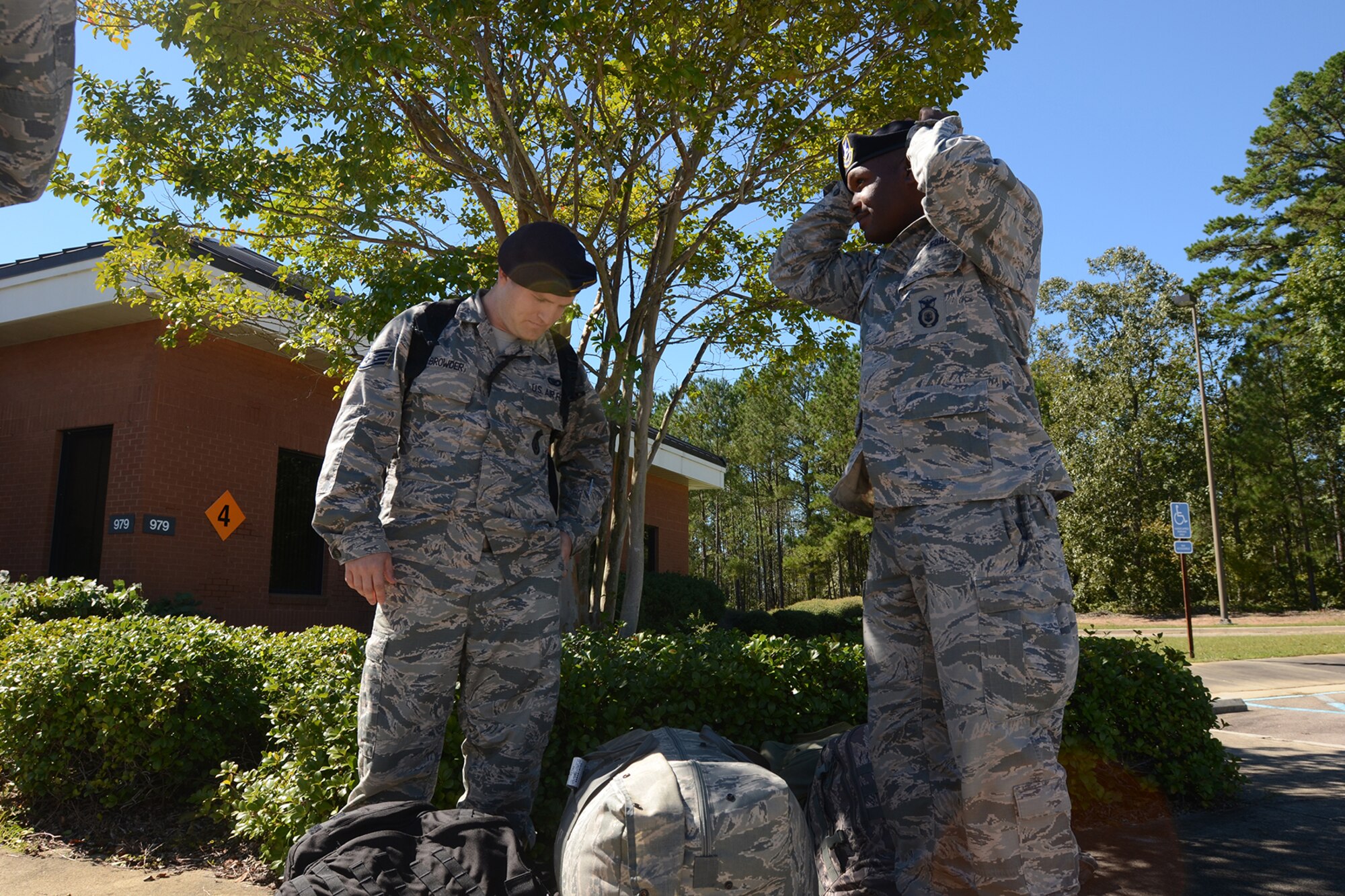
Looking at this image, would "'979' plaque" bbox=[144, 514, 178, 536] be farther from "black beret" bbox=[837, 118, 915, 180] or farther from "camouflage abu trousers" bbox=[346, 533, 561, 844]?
"black beret" bbox=[837, 118, 915, 180]

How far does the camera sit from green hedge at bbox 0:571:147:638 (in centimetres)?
654

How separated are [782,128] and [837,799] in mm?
4921

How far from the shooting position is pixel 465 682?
8.72ft

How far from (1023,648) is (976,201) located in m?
1.12

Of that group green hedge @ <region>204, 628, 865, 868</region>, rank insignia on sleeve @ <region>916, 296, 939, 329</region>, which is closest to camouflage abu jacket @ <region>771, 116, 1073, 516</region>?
rank insignia on sleeve @ <region>916, 296, 939, 329</region>

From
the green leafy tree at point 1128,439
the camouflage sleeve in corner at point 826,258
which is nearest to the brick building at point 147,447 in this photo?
the camouflage sleeve in corner at point 826,258

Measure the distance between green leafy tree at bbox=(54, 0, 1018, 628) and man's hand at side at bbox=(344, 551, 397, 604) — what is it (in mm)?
3135

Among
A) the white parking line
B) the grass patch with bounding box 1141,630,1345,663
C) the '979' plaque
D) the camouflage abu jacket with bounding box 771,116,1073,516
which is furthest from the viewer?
the grass patch with bounding box 1141,630,1345,663

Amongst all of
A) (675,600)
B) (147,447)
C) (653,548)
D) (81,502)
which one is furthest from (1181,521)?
(81,502)

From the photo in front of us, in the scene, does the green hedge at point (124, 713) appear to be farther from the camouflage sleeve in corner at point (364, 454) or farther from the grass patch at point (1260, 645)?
the grass patch at point (1260, 645)

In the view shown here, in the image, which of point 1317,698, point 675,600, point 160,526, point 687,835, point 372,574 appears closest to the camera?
point 687,835

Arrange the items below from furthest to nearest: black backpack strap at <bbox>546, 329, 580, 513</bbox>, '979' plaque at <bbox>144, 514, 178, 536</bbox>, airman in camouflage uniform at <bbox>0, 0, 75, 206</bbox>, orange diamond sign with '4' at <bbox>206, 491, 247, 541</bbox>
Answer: orange diamond sign with '4' at <bbox>206, 491, 247, 541</bbox> → '979' plaque at <bbox>144, 514, 178, 536</bbox> → black backpack strap at <bbox>546, 329, 580, 513</bbox> → airman in camouflage uniform at <bbox>0, 0, 75, 206</bbox>

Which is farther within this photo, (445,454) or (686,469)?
(686,469)

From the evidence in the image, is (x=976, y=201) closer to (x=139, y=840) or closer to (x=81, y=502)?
(x=139, y=840)
